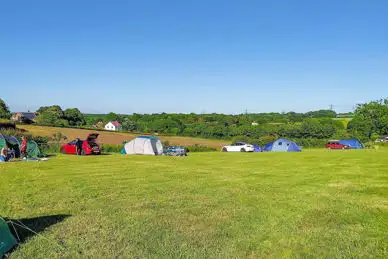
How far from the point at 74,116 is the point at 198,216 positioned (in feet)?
301

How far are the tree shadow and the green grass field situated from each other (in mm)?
62

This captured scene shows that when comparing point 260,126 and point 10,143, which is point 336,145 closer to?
point 260,126

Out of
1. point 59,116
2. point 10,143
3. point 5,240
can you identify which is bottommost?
point 5,240

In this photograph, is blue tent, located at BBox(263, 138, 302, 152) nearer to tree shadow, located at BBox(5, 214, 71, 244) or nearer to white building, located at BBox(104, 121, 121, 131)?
tree shadow, located at BBox(5, 214, 71, 244)

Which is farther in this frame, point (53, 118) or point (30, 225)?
point (53, 118)

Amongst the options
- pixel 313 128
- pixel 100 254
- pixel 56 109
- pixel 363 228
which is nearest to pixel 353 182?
pixel 363 228

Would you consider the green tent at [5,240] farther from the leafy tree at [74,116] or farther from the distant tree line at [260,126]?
the leafy tree at [74,116]

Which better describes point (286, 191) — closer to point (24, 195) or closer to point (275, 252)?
point (275, 252)

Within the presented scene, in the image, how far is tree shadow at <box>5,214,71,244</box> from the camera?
745cm

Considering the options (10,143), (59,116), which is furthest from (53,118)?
(10,143)

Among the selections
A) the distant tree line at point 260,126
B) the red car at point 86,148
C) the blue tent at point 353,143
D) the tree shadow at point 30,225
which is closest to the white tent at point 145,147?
the red car at point 86,148

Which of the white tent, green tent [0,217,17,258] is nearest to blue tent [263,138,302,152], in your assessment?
the white tent

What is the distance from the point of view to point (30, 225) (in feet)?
26.7

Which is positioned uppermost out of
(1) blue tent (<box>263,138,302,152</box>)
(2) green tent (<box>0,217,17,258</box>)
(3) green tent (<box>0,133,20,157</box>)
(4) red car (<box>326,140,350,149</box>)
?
(3) green tent (<box>0,133,20,157</box>)
